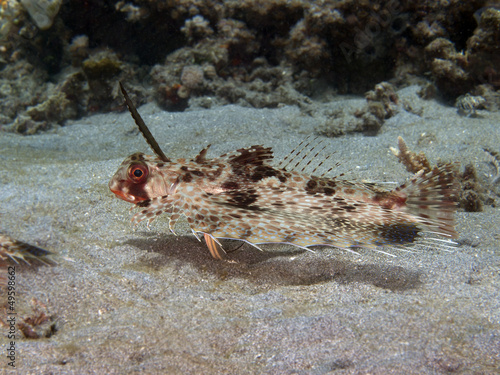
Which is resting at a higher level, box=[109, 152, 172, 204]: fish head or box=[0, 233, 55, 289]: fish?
box=[109, 152, 172, 204]: fish head

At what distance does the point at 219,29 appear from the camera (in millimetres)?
9977

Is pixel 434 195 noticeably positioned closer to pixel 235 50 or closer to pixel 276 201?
pixel 276 201

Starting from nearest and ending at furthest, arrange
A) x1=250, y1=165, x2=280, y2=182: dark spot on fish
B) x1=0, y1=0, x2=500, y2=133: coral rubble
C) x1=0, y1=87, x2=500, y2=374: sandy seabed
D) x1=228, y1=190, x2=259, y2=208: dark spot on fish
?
x1=0, y1=87, x2=500, y2=374: sandy seabed
x1=228, y1=190, x2=259, y2=208: dark spot on fish
x1=250, y1=165, x2=280, y2=182: dark spot on fish
x1=0, y1=0, x2=500, y2=133: coral rubble

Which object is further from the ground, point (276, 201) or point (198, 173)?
point (198, 173)

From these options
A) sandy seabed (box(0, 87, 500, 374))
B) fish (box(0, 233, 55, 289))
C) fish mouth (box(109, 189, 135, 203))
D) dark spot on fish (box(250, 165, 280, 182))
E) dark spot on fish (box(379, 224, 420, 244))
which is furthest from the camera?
dark spot on fish (box(250, 165, 280, 182))

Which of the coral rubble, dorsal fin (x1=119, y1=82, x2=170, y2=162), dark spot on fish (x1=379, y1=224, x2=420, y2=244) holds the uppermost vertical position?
the coral rubble

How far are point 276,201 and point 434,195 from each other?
6.00 ft

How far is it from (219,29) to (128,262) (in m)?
8.63

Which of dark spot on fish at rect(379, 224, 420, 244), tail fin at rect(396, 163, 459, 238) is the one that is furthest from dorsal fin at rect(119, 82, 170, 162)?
tail fin at rect(396, 163, 459, 238)

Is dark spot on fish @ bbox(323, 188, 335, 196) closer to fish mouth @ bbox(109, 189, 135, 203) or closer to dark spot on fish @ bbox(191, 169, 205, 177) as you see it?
dark spot on fish @ bbox(191, 169, 205, 177)

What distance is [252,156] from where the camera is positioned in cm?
398

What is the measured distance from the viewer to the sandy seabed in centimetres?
223

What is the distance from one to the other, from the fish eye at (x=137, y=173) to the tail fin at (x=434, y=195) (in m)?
2.99

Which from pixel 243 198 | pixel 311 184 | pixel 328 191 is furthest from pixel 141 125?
pixel 328 191
